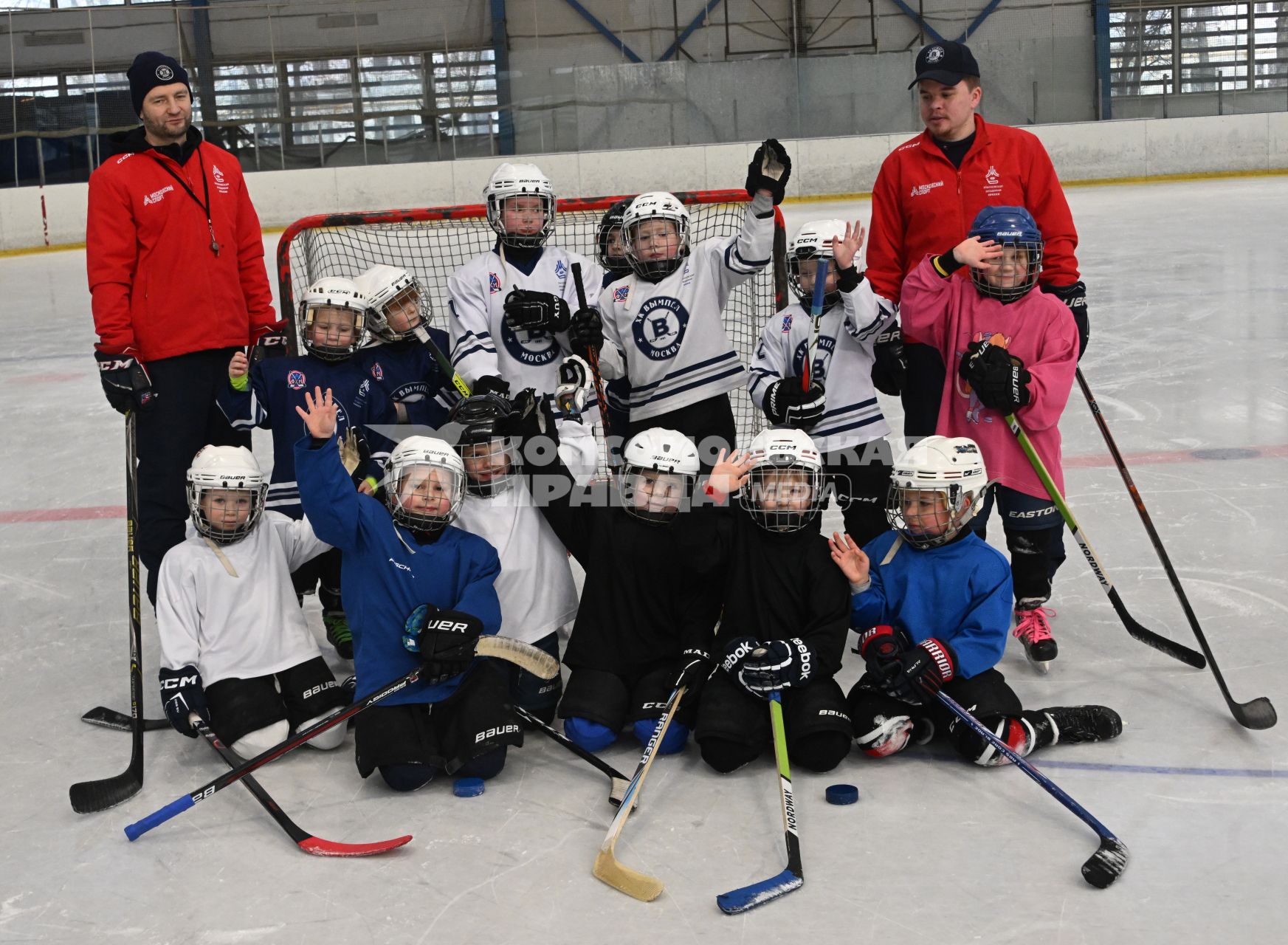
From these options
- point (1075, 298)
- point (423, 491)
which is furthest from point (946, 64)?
point (423, 491)

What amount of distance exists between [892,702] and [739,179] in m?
10.1

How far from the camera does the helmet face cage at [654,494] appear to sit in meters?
2.54

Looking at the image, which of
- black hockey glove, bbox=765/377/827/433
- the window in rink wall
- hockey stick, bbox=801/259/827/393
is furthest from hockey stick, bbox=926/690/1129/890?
the window in rink wall

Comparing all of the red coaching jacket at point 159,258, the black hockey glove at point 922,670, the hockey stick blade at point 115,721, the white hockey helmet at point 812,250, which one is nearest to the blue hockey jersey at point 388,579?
the hockey stick blade at point 115,721

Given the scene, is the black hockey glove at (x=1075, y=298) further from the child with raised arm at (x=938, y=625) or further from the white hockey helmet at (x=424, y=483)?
the white hockey helmet at (x=424, y=483)

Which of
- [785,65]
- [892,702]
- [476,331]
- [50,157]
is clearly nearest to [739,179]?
[785,65]

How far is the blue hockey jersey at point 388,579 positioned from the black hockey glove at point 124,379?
1.77 feet

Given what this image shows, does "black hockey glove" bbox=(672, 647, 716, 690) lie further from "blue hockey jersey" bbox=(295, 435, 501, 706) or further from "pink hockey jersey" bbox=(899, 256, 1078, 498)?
"pink hockey jersey" bbox=(899, 256, 1078, 498)

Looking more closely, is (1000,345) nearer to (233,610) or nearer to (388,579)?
(388,579)

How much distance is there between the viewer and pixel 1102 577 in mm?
2824

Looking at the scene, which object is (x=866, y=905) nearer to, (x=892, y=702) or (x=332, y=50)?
(x=892, y=702)

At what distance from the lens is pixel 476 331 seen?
305 centimetres

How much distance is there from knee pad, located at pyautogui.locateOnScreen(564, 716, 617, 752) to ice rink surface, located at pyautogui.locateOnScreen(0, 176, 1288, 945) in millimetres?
35

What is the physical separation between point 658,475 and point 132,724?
1121mm
